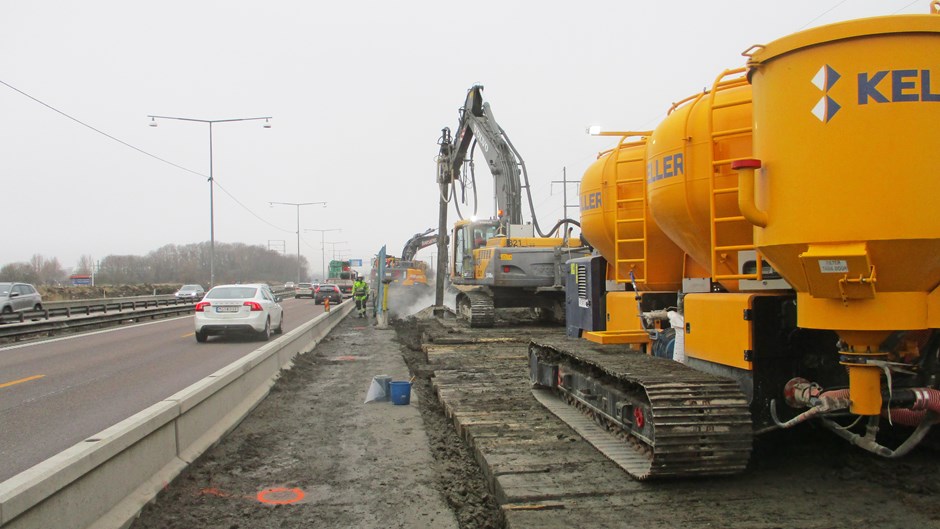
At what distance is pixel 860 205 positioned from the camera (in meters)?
3.91

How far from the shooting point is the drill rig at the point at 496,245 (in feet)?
57.6

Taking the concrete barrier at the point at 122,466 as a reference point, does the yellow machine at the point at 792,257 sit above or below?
above

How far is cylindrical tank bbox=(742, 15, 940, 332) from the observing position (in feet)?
12.6

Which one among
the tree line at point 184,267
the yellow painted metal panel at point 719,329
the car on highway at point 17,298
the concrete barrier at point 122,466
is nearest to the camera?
the concrete barrier at point 122,466

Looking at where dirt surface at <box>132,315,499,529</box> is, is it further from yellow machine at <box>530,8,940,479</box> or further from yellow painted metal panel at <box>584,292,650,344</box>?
yellow painted metal panel at <box>584,292,650,344</box>

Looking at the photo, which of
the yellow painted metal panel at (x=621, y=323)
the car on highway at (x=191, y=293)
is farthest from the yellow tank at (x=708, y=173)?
the car on highway at (x=191, y=293)

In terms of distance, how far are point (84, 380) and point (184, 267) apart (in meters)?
85.6

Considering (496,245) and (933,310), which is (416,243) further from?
(933,310)

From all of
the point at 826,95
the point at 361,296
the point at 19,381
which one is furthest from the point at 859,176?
the point at 361,296

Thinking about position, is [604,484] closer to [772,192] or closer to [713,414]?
[713,414]

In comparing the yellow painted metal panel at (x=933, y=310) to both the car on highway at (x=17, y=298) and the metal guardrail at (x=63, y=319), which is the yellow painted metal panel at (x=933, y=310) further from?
the car on highway at (x=17, y=298)

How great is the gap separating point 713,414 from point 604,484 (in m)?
0.95

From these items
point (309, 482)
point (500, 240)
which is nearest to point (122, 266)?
point (500, 240)

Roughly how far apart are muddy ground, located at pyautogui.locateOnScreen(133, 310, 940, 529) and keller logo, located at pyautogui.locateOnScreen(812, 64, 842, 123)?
243 cm
